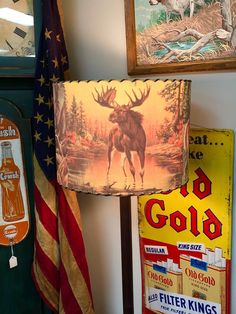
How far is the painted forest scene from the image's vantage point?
3.82ft

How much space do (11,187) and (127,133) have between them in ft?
1.95

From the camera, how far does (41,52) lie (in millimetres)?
1308

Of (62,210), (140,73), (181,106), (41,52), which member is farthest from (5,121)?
(181,106)

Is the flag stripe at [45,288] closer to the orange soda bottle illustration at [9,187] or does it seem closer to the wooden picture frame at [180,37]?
the orange soda bottle illustration at [9,187]

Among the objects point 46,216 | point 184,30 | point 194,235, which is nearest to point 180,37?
point 184,30

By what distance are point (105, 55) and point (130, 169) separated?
0.71 metres

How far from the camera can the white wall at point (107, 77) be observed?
1238mm

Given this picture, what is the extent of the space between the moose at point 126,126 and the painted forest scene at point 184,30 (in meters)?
0.43

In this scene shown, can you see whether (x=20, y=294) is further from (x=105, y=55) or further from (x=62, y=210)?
(x=105, y=55)

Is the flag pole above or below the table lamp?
below

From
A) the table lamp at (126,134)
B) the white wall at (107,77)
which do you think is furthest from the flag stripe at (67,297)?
the table lamp at (126,134)

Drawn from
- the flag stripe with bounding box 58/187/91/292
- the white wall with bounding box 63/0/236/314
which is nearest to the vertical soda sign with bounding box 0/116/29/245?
the flag stripe with bounding box 58/187/91/292

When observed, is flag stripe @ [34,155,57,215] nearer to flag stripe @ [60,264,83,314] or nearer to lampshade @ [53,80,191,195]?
flag stripe @ [60,264,83,314]

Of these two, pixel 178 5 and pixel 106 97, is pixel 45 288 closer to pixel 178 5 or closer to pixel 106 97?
pixel 106 97
